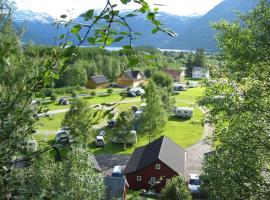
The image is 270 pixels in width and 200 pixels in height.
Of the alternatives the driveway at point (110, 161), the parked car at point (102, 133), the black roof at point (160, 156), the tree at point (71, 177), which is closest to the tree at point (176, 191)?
the black roof at point (160, 156)

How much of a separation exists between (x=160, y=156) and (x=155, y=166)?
97 centimetres

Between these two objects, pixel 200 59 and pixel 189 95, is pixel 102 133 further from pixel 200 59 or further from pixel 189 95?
pixel 200 59

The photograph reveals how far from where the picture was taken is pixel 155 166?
3028 centimetres

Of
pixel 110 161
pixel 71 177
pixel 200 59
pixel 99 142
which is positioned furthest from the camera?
pixel 200 59

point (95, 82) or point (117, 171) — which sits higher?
point (95, 82)

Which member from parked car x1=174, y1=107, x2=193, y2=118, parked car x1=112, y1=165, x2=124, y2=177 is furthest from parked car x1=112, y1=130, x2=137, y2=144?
parked car x1=174, y1=107, x2=193, y2=118

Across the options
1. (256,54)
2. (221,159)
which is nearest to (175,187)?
(221,159)

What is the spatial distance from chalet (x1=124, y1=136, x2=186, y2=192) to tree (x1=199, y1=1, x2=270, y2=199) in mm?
17566

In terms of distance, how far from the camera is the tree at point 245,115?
11047mm

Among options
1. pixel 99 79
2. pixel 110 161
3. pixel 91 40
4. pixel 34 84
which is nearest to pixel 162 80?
pixel 99 79

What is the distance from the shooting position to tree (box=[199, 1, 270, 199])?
36.2 ft

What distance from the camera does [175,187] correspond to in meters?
22.5

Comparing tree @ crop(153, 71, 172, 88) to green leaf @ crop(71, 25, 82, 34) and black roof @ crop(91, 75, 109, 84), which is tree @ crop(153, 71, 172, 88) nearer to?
black roof @ crop(91, 75, 109, 84)

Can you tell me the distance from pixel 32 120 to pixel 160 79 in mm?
65529
